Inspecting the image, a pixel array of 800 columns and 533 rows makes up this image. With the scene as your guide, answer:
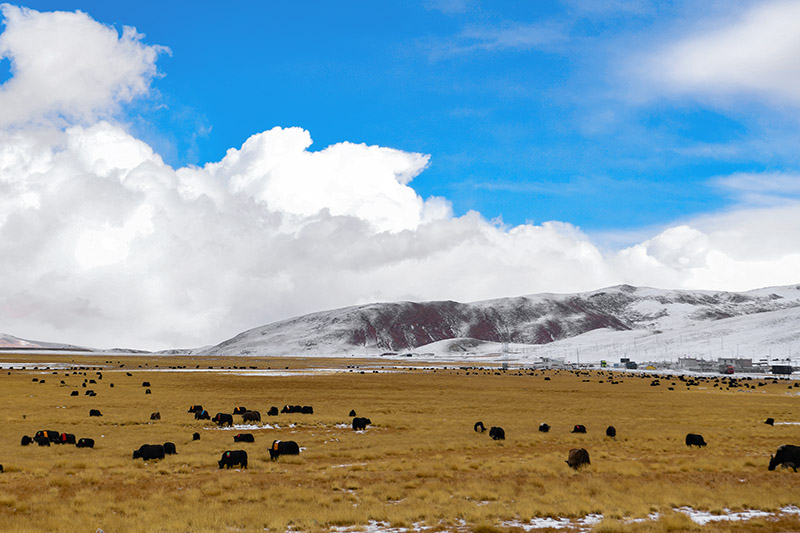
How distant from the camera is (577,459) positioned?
892 inches

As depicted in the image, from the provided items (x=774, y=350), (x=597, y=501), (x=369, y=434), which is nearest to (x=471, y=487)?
(x=597, y=501)

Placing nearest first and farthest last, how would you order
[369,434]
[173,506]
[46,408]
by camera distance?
1. [173,506]
2. [369,434]
3. [46,408]

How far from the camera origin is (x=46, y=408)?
44.8 m

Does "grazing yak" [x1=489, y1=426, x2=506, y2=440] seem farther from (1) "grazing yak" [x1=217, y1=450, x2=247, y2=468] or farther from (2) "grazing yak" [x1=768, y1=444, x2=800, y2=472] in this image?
(1) "grazing yak" [x1=217, y1=450, x2=247, y2=468]

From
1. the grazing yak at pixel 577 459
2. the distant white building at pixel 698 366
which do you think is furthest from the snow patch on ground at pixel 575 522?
the distant white building at pixel 698 366

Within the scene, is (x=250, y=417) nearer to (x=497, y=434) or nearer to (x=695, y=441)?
(x=497, y=434)

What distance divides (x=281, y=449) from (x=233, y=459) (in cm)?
282

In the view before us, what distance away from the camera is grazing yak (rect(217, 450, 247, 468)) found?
2205 centimetres

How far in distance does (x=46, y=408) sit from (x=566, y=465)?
41.8 metres

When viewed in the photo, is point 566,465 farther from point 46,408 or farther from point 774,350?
point 774,350

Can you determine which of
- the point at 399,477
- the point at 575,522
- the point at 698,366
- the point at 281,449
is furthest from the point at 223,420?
the point at 698,366

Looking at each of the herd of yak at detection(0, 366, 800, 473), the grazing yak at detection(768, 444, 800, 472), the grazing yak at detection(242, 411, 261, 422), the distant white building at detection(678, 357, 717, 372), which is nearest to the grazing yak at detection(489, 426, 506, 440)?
the herd of yak at detection(0, 366, 800, 473)

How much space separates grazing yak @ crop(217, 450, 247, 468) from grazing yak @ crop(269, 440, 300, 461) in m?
1.88

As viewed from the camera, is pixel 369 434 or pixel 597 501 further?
pixel 369 434
